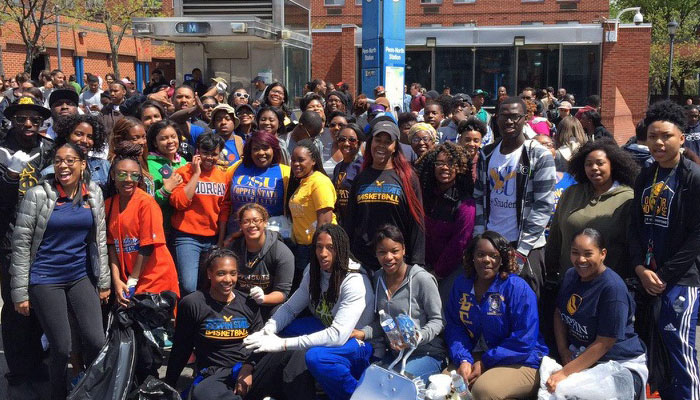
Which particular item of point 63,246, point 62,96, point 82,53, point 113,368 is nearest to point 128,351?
point 113,368

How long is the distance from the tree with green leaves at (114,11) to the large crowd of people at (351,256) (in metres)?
22.4

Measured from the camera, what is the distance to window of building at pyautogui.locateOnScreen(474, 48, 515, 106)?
80.5 feet

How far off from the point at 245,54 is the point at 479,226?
30.5ft

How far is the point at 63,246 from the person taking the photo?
4.86 m

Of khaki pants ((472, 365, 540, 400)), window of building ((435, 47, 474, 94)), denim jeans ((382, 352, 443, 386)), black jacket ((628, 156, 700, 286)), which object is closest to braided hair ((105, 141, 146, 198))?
denim jeans ((382, 352, 443, 386))

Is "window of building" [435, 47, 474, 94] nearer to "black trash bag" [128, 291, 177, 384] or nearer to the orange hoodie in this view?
the orange hoodie

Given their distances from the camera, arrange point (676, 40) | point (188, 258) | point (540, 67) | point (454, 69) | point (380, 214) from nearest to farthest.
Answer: point (380, 214), point (188, 258), point (540, 67), point (454, 69), point (676, 40)

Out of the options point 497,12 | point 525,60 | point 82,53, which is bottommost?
point 525,60

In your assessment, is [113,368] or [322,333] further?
[322,333]

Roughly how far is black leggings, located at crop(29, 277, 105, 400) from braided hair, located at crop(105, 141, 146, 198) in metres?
0.78

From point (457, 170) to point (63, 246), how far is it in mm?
2955

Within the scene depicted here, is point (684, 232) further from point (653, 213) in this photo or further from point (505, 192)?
point (505, 192)

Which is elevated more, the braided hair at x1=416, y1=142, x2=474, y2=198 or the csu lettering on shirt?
the braided hair at x1=416, y1=142, x2=474, y2=198

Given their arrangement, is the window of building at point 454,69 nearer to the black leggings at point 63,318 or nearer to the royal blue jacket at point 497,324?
the royal blue jacket at point 497,324
